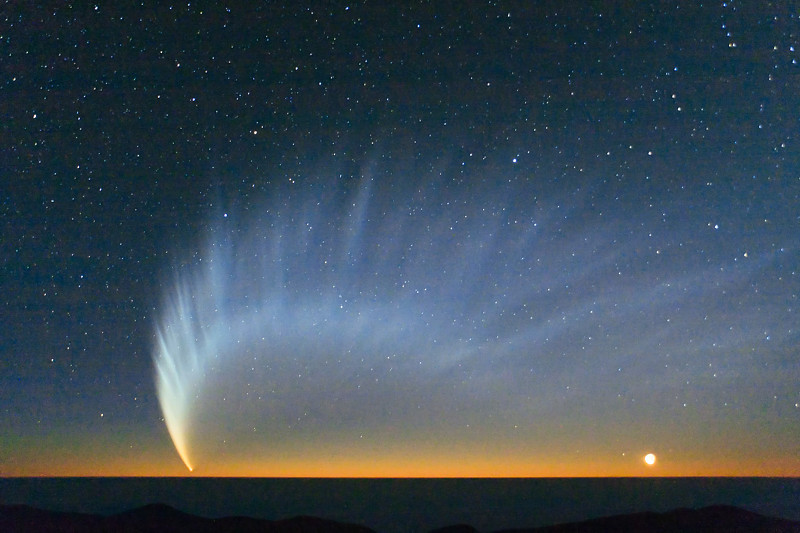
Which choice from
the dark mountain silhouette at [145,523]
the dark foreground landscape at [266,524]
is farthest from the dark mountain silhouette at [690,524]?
the dark mountain silhouette at [145,523]

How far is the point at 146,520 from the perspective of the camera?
17578mm

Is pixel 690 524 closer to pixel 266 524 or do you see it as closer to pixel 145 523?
pixel 266 524

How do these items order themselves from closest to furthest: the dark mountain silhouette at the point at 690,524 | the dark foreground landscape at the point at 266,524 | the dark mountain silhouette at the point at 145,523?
1. the dark mountain silhouette at the point at 145,523
2. the dark foreground landscape at the point at 266,524
3. the dark mountain silhouette at the point at 690,524

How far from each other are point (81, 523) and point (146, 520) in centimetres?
211

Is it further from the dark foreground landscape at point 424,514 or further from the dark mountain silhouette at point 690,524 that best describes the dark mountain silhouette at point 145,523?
the dark mountain silhouette at point 690,524

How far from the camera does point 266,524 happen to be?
56.9ft

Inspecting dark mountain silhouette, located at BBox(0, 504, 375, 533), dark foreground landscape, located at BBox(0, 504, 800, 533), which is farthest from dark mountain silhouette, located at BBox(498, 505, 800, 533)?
dark mountain silhouette, located at BBox(0, 504, 375, 533)

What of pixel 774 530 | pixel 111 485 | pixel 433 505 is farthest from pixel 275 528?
pixel 111 485

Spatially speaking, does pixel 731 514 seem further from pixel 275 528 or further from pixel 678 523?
pixel 275 528

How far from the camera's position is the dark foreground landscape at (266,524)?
1555cm

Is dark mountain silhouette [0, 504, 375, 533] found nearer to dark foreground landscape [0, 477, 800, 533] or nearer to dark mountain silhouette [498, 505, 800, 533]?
dark foreground landscape [0, 477, 800, 533]

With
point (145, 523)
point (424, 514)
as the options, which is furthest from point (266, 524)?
point (424, 514)

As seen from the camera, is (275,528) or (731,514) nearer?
(275,528)

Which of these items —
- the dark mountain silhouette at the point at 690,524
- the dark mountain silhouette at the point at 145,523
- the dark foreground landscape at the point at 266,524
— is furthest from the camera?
the dark mountain silhouette at the point at 690,524
